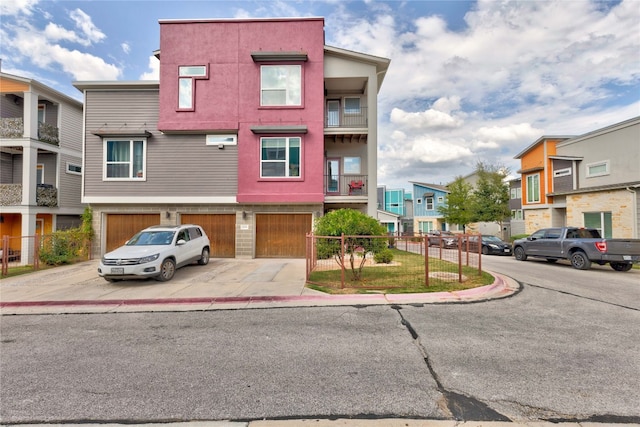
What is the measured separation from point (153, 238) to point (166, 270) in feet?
4.88

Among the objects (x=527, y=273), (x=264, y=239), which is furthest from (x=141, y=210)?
(x=527, y=273)

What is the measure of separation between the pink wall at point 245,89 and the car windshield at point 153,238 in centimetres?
449

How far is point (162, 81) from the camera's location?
573 inches

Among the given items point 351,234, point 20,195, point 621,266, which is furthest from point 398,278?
point 20,195

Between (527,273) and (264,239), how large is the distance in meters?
11.2

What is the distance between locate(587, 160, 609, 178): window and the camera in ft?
60.3

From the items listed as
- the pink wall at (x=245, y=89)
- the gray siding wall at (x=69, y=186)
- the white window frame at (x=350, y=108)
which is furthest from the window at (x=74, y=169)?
the white window frame at (x=350, y=108)

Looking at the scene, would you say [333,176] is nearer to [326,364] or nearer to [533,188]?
[326,364]

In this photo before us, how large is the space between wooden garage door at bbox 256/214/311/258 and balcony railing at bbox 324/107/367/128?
5526 millimetres

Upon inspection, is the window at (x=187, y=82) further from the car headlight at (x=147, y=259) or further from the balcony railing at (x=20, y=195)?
the balcony railing at (x=20, y=195)

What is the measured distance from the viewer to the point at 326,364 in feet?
13.1

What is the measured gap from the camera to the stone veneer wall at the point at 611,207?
15656mm

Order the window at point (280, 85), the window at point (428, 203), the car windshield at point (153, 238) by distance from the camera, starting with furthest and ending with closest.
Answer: the window at point (428, 203), the window at point (280, 85), the car windshield at point (153, 238)

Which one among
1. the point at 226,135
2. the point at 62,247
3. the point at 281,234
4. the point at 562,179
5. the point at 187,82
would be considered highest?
the point at 187,82
